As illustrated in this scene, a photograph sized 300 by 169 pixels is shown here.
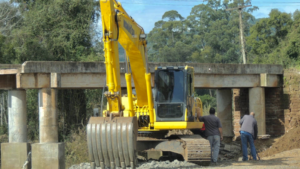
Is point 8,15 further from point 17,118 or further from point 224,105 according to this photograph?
point 17,118

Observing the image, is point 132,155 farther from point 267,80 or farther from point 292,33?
point 292,33

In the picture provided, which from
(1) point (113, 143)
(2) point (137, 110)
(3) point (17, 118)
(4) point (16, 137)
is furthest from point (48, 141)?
(1) point (113, 143)

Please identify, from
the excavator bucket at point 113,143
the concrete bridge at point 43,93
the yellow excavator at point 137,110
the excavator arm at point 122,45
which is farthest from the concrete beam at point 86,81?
the excavator bucket at point 113,143

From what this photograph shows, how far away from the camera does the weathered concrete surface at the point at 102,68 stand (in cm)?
1858

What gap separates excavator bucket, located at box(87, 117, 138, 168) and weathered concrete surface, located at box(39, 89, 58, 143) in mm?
7727

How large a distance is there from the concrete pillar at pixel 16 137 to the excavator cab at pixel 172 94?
756 centimetres

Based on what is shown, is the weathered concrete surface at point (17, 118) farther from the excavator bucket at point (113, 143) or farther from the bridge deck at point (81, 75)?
the excavator bucket at point (113, 143)

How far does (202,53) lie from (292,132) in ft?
145

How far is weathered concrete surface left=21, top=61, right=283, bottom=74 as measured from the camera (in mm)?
18578

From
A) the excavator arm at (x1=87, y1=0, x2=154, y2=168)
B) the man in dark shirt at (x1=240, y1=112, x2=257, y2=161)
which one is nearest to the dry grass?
the man in dark shirt at (x1=240, y1=112, x2=257, y2=161)

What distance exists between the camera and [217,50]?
69250 millimetres

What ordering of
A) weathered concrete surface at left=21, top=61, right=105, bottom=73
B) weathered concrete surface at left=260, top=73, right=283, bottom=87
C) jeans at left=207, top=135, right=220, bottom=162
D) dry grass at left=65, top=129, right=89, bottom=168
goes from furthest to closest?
weathered concrete surface at left=260, top=73, right=283, bottom=87
dry grass at left=65, top=129, right=89, bottom=168
weathered concrete surface at left=21, top=61, right=105, bottom=73
jeans at left=207, top=135, right=220, bottom=162

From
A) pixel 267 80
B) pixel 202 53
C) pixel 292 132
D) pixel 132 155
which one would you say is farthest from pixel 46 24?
pixel 202 53

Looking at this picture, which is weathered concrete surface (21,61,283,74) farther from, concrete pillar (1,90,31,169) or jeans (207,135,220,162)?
jeans (207,135,220,162)
